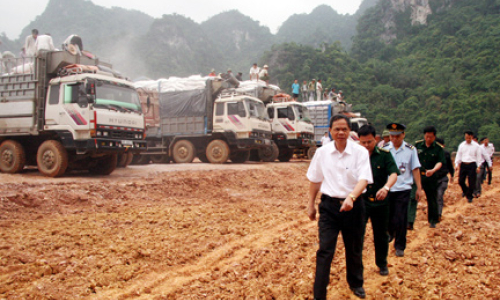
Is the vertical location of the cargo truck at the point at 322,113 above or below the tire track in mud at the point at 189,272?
above

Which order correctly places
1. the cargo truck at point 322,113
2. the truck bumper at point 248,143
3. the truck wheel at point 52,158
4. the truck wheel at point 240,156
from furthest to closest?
the cargo truck at point 322,113
the truck wheel at point 240,156
the truck bumper at point 248,143
the truck wheel at point 52,158

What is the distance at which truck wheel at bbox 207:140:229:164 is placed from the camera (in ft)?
47.3

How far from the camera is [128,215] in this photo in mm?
6172

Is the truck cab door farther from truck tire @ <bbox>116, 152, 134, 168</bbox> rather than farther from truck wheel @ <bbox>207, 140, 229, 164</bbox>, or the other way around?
truck wheel @ <bbox>207, 140, 229, 164</bbox>

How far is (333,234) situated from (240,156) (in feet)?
42.4

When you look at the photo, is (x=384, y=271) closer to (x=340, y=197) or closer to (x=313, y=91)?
(x=340, y=197)

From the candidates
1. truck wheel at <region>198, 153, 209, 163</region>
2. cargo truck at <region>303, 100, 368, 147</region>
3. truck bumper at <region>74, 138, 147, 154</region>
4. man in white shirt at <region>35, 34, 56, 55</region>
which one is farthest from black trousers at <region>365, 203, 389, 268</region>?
cargo truck at <region>303, 100, 368, 147</region>

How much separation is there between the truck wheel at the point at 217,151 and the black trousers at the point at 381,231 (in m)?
10.8

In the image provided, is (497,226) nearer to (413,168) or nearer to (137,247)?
(413,168)

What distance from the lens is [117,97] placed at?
9.96 m

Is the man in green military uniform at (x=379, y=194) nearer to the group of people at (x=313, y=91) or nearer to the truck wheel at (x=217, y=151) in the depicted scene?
the truck wheel at (x=217, y=151)

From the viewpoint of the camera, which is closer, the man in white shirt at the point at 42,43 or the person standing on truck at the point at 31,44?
the man in white shirt at the point at 42,43

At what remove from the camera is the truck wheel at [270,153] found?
16812 mm

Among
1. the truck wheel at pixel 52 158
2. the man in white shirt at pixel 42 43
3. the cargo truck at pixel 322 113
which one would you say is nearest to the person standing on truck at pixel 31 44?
the man in white shirt at pixel 42 43
